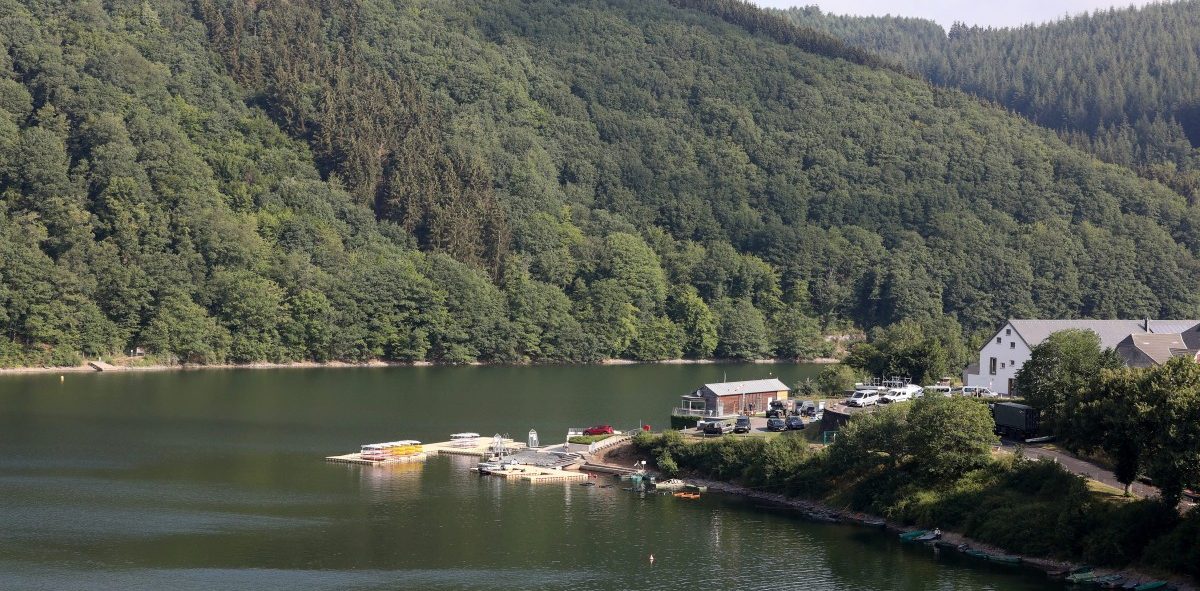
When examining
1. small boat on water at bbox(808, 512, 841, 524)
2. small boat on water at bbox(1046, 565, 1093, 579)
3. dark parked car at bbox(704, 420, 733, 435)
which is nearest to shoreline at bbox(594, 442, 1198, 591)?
small boat on water at bbox(808, 512, 841, 524)

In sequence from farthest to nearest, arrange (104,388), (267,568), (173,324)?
(173,324), (104,388), (267,568)

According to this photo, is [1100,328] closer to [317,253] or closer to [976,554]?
[976,554]

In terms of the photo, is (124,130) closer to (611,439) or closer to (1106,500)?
(611,439)

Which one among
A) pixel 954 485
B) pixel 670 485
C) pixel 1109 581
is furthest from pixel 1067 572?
pixel 670 485

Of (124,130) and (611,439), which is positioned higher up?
(124,130)

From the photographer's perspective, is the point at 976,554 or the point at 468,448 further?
the point at 468,448

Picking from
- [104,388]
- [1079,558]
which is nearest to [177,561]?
[1079,558]
